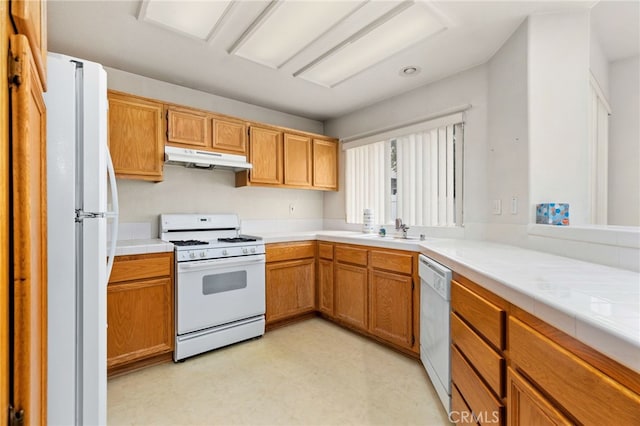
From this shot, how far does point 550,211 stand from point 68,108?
8.51 feet

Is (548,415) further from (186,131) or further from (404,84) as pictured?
(186,131)

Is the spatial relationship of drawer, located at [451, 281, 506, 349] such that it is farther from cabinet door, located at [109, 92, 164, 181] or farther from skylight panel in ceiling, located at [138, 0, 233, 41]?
cabinet door, located at [109, 92, 164, 181]

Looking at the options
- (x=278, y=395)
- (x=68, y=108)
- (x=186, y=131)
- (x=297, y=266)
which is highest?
(x=186, y=131)

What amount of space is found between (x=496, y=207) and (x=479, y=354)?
141cm

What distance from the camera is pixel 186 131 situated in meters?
2.74

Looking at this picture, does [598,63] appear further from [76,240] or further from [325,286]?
[76,240]

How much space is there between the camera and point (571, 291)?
955 mm

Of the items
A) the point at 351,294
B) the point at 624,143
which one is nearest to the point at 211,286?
the point at 351,294

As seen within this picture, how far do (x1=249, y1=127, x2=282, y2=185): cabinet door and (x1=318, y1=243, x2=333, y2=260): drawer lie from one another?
86cm

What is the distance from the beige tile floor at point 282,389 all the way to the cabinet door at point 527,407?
82 cm

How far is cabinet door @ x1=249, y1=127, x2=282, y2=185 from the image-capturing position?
10.4ft

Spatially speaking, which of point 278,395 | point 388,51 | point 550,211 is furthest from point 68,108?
point 550,211

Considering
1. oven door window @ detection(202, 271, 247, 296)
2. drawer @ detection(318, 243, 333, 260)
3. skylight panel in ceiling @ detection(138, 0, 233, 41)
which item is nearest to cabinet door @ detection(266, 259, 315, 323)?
drawer @ detection(318, 243, 333, 260)

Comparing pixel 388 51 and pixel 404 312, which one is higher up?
pixel 388 51
